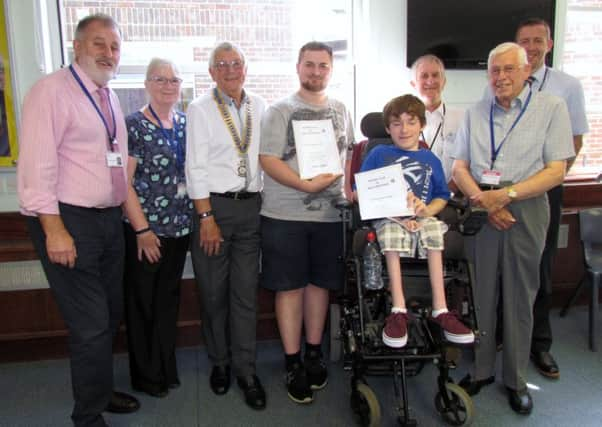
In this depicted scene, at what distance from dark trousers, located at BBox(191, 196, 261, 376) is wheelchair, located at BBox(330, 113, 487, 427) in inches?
18.0

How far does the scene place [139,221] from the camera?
7.04 ft

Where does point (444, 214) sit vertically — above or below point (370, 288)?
above

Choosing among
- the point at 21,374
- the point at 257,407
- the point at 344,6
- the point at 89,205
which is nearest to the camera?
the point at 89,205

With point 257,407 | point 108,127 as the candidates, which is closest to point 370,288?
point 257,407

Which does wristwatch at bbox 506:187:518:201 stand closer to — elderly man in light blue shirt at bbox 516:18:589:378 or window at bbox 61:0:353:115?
elderly man in light blue shirt at bbox 516:18:589:378

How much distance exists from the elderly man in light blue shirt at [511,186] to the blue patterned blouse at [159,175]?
1.34 metres

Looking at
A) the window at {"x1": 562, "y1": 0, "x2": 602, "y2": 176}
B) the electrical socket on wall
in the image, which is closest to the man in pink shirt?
the electrical socket on wall

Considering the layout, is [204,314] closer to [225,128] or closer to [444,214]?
[225,128]

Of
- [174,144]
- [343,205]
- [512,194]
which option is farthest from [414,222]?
[174,144]

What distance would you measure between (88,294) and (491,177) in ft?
5.92

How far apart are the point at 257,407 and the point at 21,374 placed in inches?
57.8

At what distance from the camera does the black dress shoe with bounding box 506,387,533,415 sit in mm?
2211

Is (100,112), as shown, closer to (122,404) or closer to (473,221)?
(122,404)

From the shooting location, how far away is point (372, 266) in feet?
6.80
